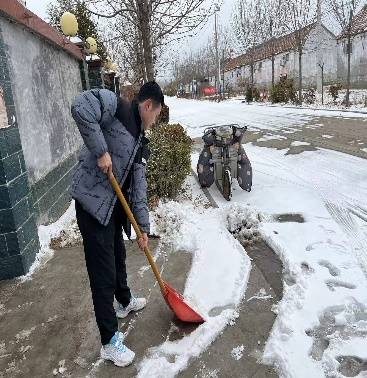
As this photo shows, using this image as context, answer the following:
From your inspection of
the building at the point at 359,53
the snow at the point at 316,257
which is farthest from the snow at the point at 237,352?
the building at the point at 359,53

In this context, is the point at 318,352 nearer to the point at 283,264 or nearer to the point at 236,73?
the point at 283,264

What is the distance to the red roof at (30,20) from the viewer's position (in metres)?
4.00

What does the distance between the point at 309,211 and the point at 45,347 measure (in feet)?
11.7

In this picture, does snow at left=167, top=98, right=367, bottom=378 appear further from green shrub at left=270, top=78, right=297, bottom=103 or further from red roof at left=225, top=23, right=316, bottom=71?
red roof at left=225, top=23, right=316, bottom=71

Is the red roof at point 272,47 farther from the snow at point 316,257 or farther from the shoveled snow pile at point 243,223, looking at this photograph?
the shoveled snow pile at point 243,223

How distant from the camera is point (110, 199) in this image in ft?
7.91

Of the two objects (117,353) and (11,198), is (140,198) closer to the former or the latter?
(117,353)

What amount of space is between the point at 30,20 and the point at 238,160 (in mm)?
3437

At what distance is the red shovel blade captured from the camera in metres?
2.82

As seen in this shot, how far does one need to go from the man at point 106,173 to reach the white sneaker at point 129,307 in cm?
44

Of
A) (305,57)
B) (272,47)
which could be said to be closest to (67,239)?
(272,47)

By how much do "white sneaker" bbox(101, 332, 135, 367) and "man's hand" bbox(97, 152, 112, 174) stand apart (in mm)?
1124

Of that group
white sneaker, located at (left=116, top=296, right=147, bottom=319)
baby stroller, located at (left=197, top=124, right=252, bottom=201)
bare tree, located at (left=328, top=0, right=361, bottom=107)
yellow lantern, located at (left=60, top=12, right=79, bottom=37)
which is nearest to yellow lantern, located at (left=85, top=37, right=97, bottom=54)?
yellow lantern, located at (left=60, top=12, right=79, bottom=37)

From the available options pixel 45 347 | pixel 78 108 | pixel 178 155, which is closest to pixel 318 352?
pixel 45 347
